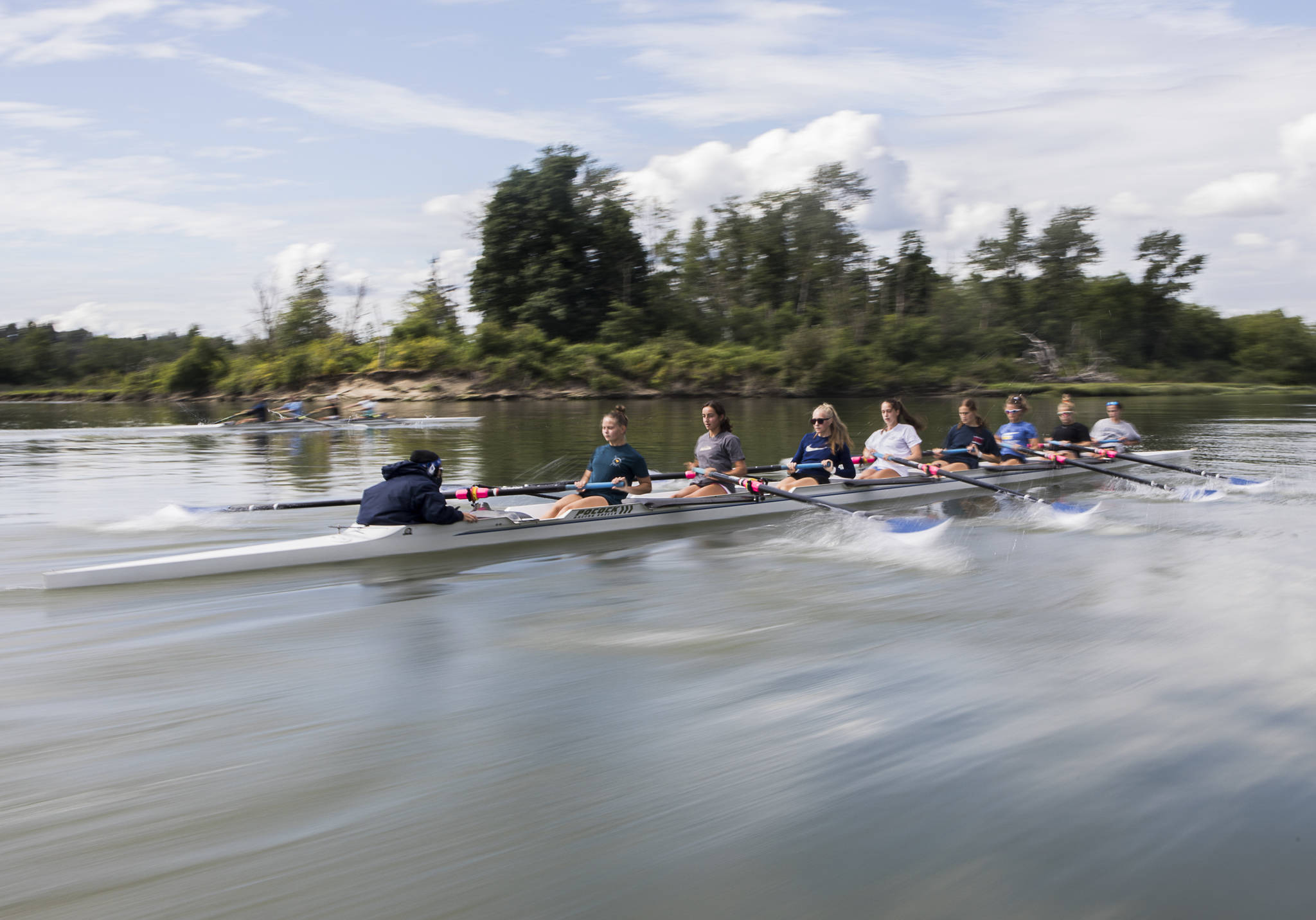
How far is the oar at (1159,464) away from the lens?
13742 mm

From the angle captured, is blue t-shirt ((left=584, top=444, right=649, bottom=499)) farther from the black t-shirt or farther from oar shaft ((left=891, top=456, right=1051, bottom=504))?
the black t-shirt

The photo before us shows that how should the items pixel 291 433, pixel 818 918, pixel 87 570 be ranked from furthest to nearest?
1. pixel 291 433
2. pixel 87 570
3. pixel 818 918

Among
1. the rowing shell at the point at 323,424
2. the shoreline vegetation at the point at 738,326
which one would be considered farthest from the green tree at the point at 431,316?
the rowing shell at the point at 323,424

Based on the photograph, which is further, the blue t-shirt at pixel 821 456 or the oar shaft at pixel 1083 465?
the oar shaft at pixel 1083 465

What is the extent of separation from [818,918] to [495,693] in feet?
8.86

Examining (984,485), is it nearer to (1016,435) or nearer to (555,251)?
(1016,435)

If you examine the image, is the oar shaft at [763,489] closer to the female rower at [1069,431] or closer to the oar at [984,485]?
the oar at [984,485]

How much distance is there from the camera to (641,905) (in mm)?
3299

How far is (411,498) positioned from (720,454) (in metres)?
3.83

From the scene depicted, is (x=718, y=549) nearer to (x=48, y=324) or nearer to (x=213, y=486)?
(x=213, y=486)

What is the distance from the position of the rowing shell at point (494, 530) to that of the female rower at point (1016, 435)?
3.40ft

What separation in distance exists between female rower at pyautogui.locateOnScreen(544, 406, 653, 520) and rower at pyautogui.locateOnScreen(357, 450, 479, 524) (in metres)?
1.39

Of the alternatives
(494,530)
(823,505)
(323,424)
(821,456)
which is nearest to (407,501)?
(494,530)

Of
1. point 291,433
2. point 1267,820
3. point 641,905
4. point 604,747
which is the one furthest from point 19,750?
point 291,433
